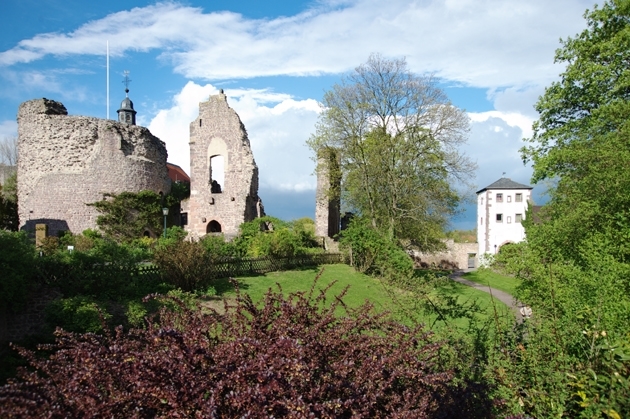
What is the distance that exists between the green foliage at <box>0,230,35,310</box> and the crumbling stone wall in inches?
663

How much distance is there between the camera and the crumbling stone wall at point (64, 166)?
2655 centimetres

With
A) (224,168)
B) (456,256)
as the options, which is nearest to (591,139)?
(224,168)

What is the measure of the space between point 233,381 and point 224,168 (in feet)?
89.7

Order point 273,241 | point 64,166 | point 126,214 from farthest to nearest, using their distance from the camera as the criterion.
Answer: point 126,214, point 64,166, point 273,241

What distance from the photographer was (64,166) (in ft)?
87.9

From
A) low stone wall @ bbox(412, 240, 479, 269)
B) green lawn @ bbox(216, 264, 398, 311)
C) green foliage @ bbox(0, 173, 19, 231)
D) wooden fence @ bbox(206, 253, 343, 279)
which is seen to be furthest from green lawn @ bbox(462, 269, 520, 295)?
green foliage @ bbox(0, 173, 19, 231)

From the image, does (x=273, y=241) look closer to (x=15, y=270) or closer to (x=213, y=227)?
(x=213, y=227)

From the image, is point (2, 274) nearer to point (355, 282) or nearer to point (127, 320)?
point (127, 320)

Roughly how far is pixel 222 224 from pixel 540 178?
18.8 metres

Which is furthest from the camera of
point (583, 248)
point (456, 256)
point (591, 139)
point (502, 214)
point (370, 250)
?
point (502, 214)

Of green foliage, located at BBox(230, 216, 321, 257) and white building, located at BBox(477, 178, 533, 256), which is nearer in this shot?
green foliage, located at BBox(230, 216, 321, 257)

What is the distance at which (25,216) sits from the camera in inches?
1051

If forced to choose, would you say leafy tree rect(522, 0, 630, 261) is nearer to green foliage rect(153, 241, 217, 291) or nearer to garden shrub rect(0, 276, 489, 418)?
garden shrub rect(0, 276, 489, 418)

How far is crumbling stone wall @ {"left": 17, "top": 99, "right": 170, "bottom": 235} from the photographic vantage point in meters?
26.5
